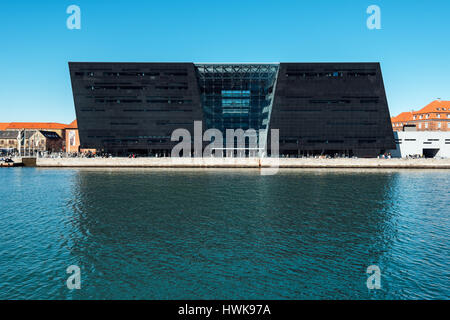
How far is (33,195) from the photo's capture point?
3969cm

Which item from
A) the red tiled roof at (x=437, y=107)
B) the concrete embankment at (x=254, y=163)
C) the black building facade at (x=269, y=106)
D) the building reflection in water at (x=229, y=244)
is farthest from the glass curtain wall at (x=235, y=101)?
the red tiled roof at (x=437, y=107)

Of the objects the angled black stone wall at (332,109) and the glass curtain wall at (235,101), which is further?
the glass curtain wall at (235,101)

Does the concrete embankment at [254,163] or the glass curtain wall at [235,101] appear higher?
the glass curtain wall at [235,101]

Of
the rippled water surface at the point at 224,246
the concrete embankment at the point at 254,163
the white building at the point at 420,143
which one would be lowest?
the rippled water surface at the point at 224,246

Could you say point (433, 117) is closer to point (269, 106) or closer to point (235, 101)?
point (269, 106)

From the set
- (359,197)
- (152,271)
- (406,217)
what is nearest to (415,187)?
(359,197)

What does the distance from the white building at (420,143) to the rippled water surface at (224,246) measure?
2509 inches

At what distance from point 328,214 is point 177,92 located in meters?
69.5

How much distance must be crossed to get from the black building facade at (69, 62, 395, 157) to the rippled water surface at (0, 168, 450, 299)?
52543 millimetres

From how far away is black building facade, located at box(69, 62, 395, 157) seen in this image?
87.2m

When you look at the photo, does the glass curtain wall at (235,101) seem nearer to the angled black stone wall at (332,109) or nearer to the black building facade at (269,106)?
the black building facade at (269,106)

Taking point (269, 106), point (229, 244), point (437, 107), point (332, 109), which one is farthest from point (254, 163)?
point (437, 107)

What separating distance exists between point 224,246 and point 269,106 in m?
76.6

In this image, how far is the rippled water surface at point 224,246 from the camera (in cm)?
1480
